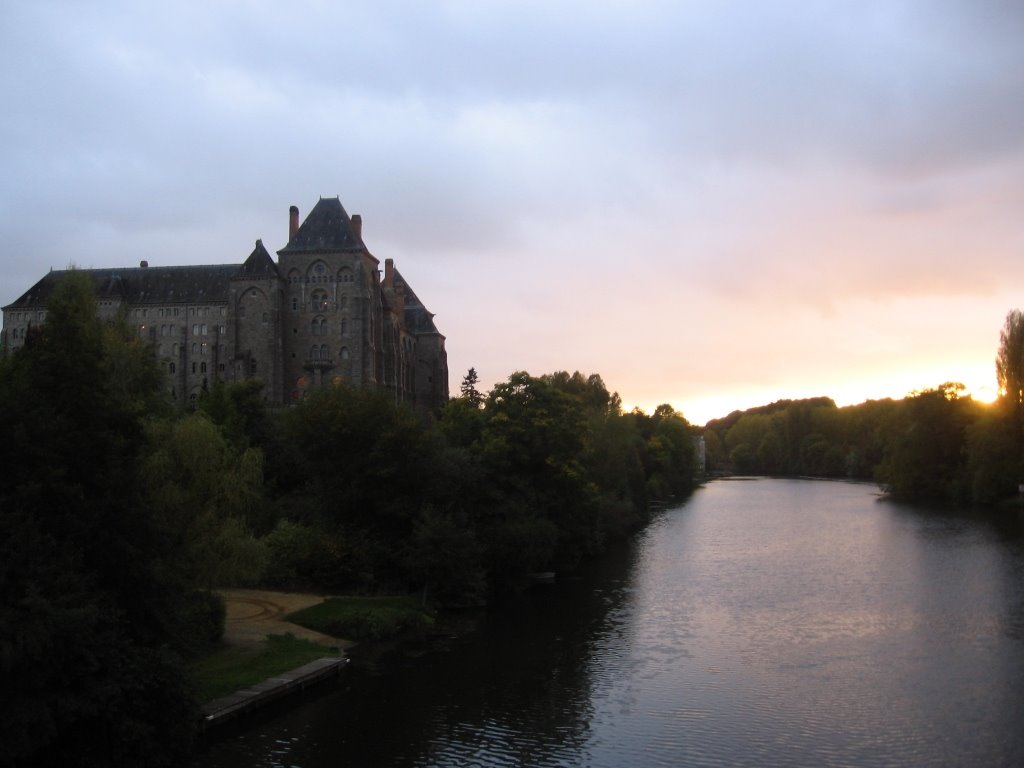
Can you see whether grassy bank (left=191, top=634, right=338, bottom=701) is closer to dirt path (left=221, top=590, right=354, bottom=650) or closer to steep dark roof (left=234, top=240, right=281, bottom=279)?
dirt path (left=221, top=590, right=354, bottom=650)

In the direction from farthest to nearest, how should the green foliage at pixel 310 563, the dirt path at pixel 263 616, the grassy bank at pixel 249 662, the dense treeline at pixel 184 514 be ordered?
the green foliage at pixel 310 563 → the dirt path at pixel 263 616 → the grassy bank at pixel 249 662 → the dense treeline at pixel 184 514

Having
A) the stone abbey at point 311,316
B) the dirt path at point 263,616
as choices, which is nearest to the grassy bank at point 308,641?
the dirt path at point 263,616

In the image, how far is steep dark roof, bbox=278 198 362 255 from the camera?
→ 80.6 meters

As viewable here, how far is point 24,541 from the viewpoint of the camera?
17375mm

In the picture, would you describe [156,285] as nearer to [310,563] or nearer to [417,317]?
[417,317]

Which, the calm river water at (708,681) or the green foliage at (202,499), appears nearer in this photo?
the calm river water at (708,681)

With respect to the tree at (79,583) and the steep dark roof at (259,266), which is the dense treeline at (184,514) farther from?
the steep dark roof at (259,266)

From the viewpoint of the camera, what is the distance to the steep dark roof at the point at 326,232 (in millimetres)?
80562

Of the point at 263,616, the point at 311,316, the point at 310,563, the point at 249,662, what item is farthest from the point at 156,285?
the point at 249,662

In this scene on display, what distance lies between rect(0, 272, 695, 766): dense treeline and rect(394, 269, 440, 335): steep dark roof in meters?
42.1

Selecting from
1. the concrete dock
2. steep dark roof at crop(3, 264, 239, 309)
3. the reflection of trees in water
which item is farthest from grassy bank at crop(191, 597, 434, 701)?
steep dark roof at crop(3, 264, 239, 309)

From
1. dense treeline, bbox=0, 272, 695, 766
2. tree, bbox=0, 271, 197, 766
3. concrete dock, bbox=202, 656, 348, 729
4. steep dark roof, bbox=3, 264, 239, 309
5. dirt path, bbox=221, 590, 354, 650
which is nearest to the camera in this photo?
tree, bbox=0, 271, 197, 766

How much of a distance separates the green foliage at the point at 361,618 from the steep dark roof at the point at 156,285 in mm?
61552

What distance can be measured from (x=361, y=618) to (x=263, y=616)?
10.7 ft
